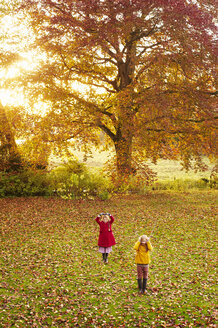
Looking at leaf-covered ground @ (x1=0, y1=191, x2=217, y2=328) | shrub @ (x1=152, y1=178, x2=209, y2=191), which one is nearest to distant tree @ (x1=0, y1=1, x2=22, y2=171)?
leaf-covered ground @ (x1=0, y1=191, x2=217, y2=328)

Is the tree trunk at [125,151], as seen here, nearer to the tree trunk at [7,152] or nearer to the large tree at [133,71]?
the large tree at [133,71]

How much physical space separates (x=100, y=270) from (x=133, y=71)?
12.8m

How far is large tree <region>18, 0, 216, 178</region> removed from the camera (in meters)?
13.7

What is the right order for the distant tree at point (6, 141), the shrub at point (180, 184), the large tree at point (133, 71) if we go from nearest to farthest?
the large tree at point (133, 71)
the distant tree at point (6, 141)
the shrub at point (180, 184)

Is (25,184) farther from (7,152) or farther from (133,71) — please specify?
(133,71)

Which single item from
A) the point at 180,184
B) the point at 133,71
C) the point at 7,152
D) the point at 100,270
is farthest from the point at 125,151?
the point at 100,270

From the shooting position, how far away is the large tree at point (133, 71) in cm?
1366

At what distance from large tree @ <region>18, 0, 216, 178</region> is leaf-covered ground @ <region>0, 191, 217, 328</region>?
3.67 metres

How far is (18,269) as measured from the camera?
855 cm

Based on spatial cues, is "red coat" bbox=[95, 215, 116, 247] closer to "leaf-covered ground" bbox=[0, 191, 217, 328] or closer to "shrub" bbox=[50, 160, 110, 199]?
"leaf-covered ground" bbox=[0, 191, 217, 328]

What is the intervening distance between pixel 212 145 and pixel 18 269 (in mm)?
11105

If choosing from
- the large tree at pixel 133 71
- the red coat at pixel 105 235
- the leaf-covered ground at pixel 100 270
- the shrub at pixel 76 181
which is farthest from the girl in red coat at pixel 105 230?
the shrub at pixel 76 181

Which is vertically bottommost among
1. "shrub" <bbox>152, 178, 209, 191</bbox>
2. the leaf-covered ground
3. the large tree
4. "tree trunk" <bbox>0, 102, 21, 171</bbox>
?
the leaf-covered ground

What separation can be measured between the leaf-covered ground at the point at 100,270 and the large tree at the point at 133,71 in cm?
367
